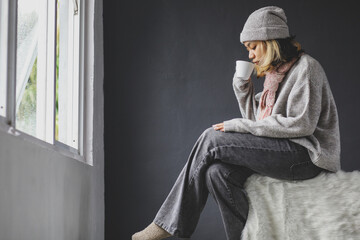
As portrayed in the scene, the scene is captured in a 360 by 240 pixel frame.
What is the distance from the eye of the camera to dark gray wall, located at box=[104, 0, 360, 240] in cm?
288

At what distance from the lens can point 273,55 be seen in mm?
2053

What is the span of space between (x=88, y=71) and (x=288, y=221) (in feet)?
4.16

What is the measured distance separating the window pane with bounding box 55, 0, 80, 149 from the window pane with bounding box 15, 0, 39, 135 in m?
0.38

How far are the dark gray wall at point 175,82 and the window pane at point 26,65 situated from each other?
1.07 metres

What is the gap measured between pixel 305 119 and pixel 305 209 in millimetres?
292

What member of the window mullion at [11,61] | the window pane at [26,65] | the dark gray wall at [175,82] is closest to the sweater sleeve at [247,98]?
the dark gray wall at [175,82]

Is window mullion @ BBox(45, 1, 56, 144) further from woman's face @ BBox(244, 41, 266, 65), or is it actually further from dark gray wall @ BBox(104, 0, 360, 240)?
dark gray wall @ BBox(104, 0, 360, 240)

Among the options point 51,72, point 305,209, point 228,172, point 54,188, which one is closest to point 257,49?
point 228,172

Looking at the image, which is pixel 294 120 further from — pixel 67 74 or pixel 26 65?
pixel 67 74

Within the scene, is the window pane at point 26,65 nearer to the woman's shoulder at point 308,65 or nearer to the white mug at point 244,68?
the white mug at point 244,68

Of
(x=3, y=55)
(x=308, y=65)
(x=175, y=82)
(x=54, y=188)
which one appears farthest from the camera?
(x=175, y=82)

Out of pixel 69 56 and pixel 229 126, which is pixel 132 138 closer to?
pixel 69 56

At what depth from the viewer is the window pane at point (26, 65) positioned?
1.66 metres

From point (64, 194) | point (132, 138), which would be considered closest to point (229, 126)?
point (64, 194)
